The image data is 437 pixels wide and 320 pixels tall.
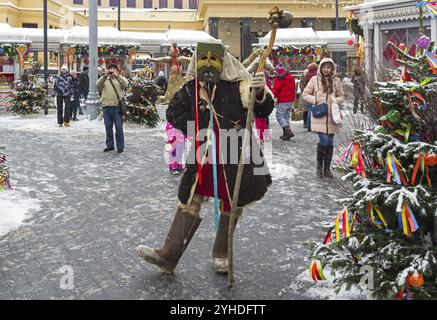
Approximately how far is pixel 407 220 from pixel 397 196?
0.48 ft

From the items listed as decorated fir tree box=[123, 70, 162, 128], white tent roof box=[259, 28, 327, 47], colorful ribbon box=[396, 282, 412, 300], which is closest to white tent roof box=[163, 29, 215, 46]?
white tent roof box=[259, 28, 327, 47]

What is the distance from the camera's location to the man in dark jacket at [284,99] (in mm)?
12359

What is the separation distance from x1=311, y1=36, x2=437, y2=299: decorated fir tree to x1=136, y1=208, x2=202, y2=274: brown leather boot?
1.10 meters

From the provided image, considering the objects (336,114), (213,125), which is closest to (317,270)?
(213,125)

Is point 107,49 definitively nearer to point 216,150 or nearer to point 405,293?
point 216,150

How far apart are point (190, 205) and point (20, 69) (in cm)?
2094

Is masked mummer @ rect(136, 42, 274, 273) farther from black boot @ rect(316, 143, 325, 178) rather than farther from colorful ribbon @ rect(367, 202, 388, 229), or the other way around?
black boot @ rect(316, 143, 325, 178)

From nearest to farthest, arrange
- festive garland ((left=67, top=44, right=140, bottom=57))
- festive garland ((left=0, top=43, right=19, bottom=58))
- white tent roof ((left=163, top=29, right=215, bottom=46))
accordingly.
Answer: festive garland ((left=0, top=43, right=19, bottom=58)) → festive garland ((left=67, top=44, right=140, bottom=57)) → white tent roof ((left=163, top=29, right=215, bottom=46))

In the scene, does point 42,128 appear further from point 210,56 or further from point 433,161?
point 433,161

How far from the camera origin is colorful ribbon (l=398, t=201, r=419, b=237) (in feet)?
10.4

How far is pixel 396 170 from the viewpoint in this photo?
3.29m

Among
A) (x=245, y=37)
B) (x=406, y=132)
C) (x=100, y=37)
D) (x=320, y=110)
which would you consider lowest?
(x=406, y=132)

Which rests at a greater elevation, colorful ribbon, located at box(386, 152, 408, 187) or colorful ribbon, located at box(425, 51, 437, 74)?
colorful ribbon, located at box(425, 51, 437, 74)

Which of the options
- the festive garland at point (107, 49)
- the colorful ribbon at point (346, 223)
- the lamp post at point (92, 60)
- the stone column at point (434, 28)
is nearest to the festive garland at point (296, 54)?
the festive garland at point (107, 49)
